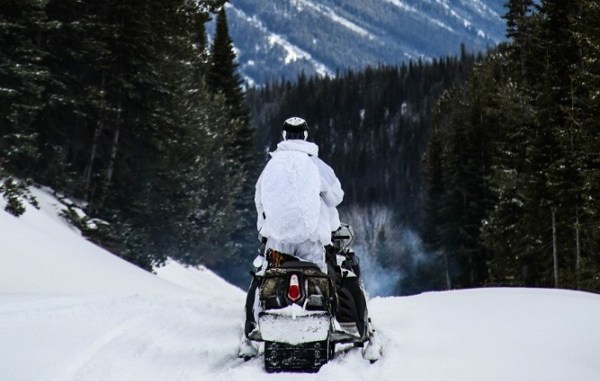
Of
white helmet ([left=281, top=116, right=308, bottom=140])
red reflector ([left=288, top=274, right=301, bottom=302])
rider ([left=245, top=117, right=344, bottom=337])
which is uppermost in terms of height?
white helmet ([left=281, top=116, right=308, bottom=140])

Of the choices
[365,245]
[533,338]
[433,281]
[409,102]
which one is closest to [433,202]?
[433,281]

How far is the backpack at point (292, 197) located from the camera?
679cm

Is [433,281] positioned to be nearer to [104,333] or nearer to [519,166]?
[519,166]

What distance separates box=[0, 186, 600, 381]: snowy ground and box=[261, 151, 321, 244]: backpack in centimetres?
136

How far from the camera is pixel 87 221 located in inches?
904

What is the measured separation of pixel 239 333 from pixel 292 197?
2.55m

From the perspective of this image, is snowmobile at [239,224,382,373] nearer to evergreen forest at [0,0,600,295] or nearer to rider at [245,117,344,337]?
rider at [245,117,344,337]

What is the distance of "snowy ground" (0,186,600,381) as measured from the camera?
632 cm

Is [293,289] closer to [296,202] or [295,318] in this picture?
[295,318]

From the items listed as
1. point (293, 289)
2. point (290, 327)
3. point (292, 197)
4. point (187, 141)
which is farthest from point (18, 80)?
point (290, 327)

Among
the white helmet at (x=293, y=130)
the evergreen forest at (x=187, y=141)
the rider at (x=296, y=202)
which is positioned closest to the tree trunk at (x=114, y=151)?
the evergreen forest at (x=187, y=141)

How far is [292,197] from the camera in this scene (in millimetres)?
6844

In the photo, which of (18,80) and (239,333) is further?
(18,80)

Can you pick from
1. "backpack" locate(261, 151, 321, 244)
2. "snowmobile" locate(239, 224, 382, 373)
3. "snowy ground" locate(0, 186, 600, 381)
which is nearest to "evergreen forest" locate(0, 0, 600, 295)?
"snowy ground" locate(0, 186, 600, 381)
